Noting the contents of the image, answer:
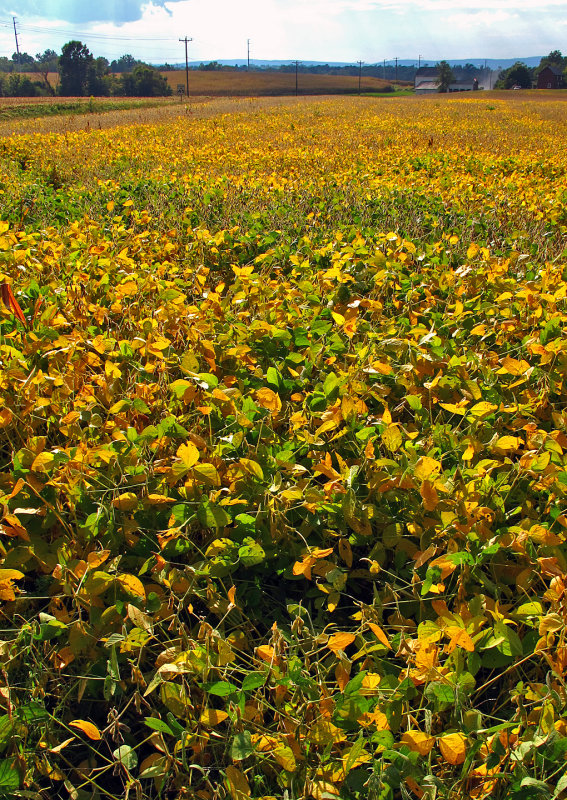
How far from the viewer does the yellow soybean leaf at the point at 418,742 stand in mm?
1091

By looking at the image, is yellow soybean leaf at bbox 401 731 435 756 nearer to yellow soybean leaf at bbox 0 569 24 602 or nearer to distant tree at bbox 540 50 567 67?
yellow soybean leaf at bbox 0 569 24 602

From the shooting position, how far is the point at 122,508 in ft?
5.14

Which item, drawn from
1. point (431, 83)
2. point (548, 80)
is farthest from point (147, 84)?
point (548, 80)

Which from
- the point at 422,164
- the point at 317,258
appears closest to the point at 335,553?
the point at 317,258

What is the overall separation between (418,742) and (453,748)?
65 mm

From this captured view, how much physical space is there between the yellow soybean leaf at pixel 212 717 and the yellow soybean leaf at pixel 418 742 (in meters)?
0.37

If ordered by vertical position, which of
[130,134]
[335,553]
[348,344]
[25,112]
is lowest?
[335,553]

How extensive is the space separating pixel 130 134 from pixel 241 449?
12.4m

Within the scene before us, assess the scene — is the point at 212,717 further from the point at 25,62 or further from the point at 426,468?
the point at 25,62

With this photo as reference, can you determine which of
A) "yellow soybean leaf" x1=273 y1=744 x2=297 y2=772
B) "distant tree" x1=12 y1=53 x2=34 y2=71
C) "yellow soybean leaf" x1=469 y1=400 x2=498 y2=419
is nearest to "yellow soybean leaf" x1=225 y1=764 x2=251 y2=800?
"yellow soybean leaf" x1=273 y1=744 x2=297 y2=772

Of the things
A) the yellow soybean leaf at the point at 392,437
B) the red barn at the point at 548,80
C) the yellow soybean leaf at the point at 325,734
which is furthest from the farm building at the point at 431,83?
the yellow soybean leaf at the point at 325,734

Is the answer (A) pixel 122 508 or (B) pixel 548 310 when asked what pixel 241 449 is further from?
(B) pixel 548 310

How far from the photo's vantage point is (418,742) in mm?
1093

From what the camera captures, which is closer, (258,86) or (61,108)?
(61,108)
